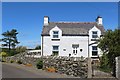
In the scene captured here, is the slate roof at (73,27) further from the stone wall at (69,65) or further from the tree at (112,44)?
the tree at (112,44)

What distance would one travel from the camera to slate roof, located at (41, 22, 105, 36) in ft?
111

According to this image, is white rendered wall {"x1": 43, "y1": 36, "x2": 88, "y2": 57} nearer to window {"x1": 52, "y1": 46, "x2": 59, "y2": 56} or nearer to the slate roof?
window {"x1": 52, "y1": 46, "x2": 59, "y2": 56}

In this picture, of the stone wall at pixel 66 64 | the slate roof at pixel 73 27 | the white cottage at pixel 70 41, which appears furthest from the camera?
the slate roof at pixel 73 27

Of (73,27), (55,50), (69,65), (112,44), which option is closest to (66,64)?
(69,65)

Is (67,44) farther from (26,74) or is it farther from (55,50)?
(26,74)

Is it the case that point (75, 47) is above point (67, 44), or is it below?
below

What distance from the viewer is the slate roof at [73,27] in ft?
111

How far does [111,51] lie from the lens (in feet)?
59.5

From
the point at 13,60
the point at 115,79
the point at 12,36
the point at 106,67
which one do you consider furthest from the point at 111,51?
the point at 12,36

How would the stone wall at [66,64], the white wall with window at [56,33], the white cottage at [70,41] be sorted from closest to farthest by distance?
the stone wall at [66,64] < the white cottage at [70,41] < the white wall with window at [56,33]

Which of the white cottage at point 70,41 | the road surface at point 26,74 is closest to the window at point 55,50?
the white cottage at point 70,41

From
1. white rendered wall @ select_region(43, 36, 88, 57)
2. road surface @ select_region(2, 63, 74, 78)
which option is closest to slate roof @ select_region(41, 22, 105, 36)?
white rendered wall @ select_region(43, 36, 88, 57)

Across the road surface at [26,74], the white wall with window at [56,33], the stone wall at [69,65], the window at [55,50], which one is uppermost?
the white wall with window at [56,33]

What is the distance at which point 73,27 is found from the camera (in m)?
35.2
